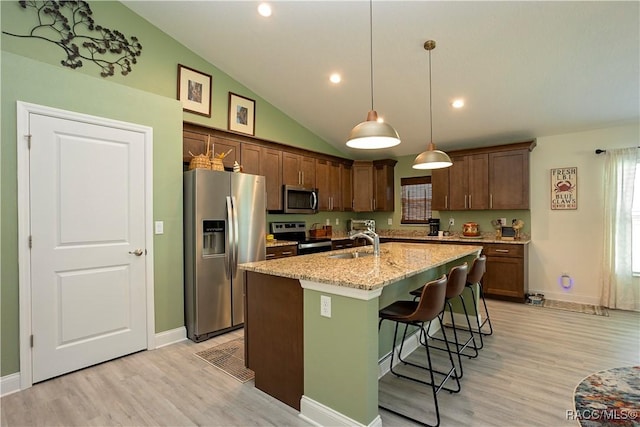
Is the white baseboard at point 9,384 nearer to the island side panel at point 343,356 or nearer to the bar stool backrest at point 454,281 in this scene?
the island side panel at point 343,356

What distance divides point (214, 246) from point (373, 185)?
3.66 m

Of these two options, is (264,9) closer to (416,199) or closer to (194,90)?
(194,90)

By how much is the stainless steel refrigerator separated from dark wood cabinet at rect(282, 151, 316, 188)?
132cm

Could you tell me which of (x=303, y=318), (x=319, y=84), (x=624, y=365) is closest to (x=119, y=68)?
(x=319, y=84)

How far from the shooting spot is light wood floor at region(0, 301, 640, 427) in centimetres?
202

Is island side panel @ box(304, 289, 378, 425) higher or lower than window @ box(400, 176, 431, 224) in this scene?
lower

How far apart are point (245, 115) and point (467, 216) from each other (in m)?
4.06

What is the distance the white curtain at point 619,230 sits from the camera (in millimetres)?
4199

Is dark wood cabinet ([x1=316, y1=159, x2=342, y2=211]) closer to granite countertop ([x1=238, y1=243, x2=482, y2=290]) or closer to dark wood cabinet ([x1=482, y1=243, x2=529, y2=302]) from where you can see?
dark wood cabinet ([x1=482, y1=243, x2=529, y2=302])

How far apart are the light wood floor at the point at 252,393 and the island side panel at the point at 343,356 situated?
12.0 inches

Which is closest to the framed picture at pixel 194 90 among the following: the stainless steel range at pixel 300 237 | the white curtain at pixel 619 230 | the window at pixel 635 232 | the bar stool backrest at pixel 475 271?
the stainless steel range at pixel 300 237

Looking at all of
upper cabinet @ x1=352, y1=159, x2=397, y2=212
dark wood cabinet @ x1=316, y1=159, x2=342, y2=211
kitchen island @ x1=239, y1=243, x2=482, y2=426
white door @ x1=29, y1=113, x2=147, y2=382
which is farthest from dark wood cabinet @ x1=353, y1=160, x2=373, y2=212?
white door @ x1=29, y1=113, x2=147, y2=382

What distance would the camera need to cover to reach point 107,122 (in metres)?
2.82

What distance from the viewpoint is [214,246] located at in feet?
11.4
